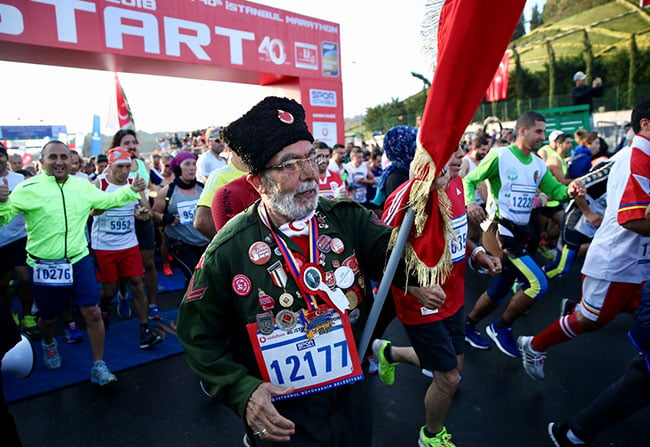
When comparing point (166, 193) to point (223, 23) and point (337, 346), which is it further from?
point (223, 23)

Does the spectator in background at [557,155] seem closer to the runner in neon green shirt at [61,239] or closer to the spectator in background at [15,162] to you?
the runner in neon green shirt at [61,239]

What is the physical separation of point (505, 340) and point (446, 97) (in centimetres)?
331

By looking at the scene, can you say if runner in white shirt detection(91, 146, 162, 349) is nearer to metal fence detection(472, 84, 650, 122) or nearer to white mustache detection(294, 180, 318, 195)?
white mustache detection(294, 180, 318, 195)

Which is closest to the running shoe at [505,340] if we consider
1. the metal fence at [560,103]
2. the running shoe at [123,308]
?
the running shoe at [123,308]

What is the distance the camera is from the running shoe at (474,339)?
14.2 feet

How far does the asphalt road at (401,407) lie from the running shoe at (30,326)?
1.71 meters

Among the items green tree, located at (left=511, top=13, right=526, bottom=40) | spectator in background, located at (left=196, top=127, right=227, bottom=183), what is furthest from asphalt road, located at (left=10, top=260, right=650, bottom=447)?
green tree, located at (left=511, top=13, right=526, bottom=40)

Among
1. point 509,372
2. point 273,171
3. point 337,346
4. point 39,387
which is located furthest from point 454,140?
point 39,387

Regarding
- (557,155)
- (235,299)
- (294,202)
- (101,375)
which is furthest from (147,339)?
(557,155)

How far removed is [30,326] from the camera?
5.38 m

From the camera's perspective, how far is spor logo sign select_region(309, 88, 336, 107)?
1095 cm

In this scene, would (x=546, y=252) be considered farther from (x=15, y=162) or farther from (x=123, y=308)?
(x=15, y=162)

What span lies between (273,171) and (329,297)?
1.85 feet

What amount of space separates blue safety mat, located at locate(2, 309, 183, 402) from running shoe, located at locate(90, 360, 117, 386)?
23 centimetres
